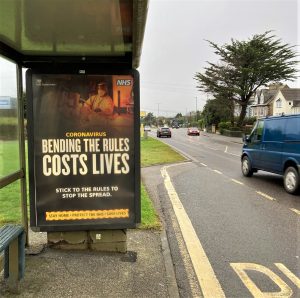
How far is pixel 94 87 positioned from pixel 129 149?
2.76ft

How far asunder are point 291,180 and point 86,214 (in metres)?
6.53

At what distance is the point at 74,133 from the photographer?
14.9ft

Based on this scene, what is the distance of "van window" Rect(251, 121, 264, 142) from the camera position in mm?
11523

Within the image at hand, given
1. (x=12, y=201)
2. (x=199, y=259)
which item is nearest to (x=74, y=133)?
(x=199, y=259)

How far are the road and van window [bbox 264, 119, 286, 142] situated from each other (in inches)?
53.3

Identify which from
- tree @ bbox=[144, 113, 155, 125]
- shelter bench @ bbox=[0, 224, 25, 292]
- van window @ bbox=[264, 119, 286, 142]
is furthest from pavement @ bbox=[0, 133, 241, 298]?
tree @ bbox=[144, 113, 155, 125]

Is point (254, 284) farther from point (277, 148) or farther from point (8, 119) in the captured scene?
point (277, 148)

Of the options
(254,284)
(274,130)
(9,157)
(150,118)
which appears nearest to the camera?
(254,284)

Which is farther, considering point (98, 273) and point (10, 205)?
point (10, 205)

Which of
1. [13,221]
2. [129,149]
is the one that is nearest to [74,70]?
[129,149]

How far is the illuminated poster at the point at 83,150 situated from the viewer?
4.52 meters

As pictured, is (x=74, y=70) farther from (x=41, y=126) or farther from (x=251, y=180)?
(x=251, y=180)

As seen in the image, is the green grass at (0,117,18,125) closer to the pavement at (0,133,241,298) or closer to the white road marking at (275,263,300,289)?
the pavement at (0,133,241,298)

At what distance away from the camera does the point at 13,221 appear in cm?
633
